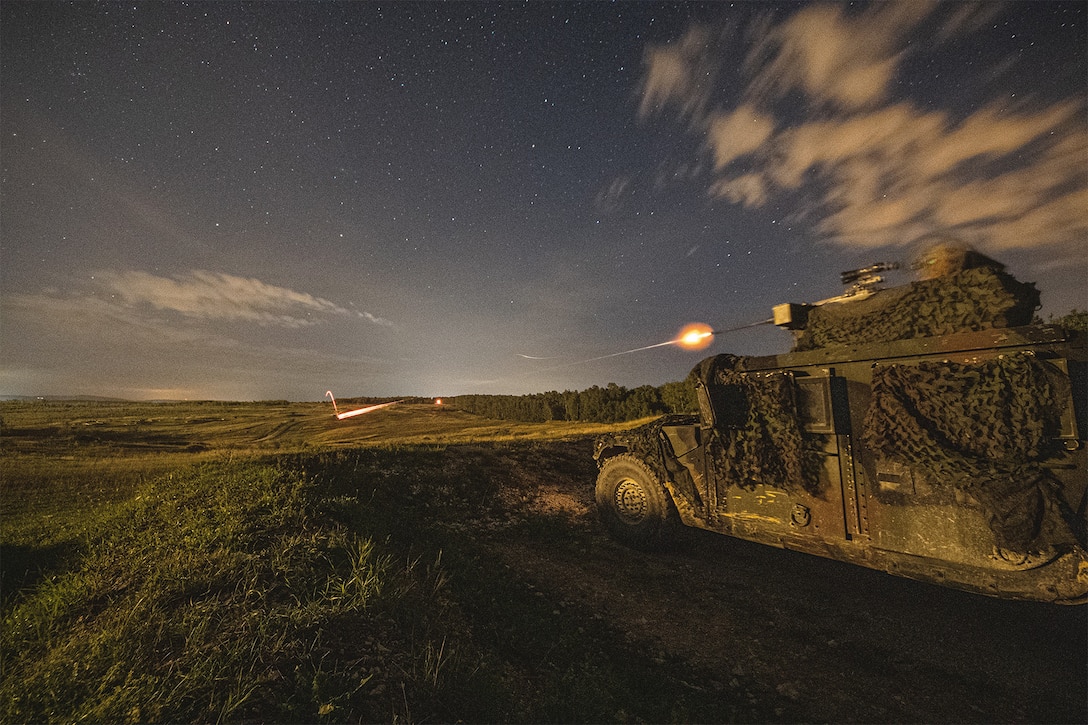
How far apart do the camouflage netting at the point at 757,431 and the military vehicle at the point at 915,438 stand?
14 mm

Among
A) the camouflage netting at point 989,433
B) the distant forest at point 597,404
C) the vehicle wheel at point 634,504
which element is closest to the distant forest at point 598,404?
the distant forest at point 597,404

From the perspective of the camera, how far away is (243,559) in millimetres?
3711

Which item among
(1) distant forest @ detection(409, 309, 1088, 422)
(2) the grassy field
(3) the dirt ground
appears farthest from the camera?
(1) distant forest @ detection(409, 309, 1088, 422)

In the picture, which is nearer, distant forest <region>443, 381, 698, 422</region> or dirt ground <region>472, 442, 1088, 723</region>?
dirt ground <region>472, 442, 1088, 723</region>

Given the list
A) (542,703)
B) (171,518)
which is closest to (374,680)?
(542,703)

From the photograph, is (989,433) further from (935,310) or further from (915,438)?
(935,310)

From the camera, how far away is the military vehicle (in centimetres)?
300

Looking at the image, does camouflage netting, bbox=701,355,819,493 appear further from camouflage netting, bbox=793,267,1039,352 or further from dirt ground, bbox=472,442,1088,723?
dirt ground, bbox=472,442,1088,723

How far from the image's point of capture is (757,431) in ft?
14.7

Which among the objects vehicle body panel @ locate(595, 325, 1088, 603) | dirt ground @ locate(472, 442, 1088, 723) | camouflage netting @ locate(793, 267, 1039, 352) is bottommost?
dirt ground @ locate(472, 442, 1088, 723)

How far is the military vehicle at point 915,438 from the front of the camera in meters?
3.00

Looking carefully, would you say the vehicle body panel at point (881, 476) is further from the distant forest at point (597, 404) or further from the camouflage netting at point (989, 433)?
the distant forest at point (597, 404)

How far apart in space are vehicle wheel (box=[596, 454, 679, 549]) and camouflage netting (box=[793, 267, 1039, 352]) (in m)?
2.58

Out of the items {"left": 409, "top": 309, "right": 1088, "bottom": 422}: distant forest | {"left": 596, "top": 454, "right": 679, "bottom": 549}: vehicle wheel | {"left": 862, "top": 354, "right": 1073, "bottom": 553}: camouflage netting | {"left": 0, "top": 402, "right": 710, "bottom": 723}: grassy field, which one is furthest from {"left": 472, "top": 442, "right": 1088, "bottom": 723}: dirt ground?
{"left": 409, "top": 309, "right": 1088, "bottom": 422}: distant forest
